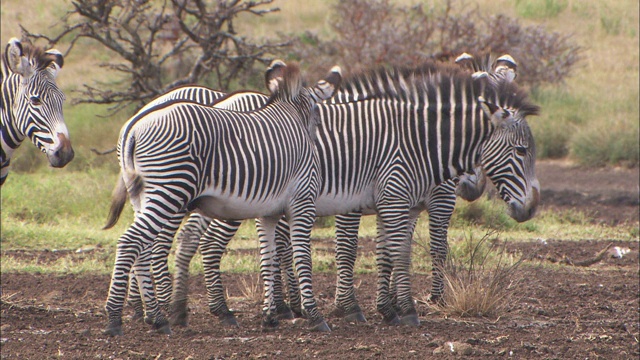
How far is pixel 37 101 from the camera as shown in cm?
637

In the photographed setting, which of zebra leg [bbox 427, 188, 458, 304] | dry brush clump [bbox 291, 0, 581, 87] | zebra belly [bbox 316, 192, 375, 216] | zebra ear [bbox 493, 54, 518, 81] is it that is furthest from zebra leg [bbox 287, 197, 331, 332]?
dry brush clump [bbox 291, 0, 581, 87]

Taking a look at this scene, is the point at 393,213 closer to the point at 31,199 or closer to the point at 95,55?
the point at 31,199

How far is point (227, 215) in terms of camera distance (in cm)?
608

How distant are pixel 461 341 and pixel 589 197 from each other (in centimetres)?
878

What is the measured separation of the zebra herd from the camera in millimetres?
5828

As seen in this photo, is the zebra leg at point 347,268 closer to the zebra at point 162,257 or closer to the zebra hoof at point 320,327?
the zebra hoof at point 320,327

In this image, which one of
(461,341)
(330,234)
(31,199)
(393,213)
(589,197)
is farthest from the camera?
(589,197)

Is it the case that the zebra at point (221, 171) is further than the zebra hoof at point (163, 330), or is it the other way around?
the zebra hoof at point (163, 330)

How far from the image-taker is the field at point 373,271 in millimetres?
5871

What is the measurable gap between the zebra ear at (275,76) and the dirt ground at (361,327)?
1.96 meters

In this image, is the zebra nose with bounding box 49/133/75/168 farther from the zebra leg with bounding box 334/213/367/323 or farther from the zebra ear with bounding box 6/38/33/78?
the zebra leg with bounding box 334/213/367/323

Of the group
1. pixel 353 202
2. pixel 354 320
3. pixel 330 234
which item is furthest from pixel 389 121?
pixel 330 234

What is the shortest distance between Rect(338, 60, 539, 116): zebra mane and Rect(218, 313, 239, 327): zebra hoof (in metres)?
2.19

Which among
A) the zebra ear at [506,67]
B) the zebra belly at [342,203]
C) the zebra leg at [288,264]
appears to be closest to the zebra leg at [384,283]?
the zebra belly at [342,203]
